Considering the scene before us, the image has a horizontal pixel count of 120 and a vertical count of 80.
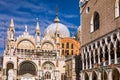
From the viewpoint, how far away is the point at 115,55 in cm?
4384

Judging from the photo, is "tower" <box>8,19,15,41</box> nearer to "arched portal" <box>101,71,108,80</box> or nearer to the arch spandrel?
the arch spandrel

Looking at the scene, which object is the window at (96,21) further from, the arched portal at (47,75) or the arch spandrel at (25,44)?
the arch spandrel at (25,44)

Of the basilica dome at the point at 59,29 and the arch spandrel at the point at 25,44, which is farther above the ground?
A: the basilica dome at the point at 59,29

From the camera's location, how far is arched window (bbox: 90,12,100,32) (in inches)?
2076

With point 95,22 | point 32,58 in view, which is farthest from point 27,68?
point 95,22

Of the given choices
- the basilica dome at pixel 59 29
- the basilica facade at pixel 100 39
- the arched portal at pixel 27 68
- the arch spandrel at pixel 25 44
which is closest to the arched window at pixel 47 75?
the arched portal at pixel 27 68

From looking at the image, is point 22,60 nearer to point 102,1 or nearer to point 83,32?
point 83,32

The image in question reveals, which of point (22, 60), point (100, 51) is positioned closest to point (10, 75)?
point (22, 60)

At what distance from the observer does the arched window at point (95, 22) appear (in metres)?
52.7

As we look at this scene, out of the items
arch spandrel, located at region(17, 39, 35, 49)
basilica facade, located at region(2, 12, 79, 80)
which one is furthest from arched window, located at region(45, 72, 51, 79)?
arch spandrel, located at region(17, 39, 35, 49)

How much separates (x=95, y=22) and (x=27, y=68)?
2331 cm

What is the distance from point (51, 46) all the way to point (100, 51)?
2601 centimetres

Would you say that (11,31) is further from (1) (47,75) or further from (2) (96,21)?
(2) (96,21)

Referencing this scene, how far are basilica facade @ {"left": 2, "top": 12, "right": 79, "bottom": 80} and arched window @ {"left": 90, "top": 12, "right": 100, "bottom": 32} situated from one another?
1818 centimetres
